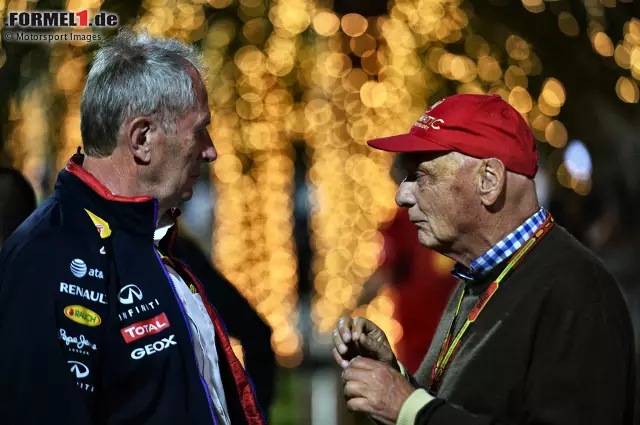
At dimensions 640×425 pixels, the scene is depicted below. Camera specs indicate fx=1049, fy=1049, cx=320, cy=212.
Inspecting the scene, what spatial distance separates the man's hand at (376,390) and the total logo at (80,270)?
0.79 meters

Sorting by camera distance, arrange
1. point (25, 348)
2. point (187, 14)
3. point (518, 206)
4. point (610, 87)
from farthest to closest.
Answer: point (610, 87)
point (187, 14)
point (518, 206)
point (25, 348)

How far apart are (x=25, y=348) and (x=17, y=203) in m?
2.16

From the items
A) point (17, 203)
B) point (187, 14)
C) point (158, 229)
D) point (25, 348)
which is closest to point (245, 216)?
point (187, 14)

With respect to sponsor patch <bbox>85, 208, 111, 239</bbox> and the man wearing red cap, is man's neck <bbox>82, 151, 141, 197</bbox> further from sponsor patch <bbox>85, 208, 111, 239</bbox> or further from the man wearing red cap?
the man wearing red cap

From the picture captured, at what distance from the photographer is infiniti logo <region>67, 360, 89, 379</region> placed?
265 cm

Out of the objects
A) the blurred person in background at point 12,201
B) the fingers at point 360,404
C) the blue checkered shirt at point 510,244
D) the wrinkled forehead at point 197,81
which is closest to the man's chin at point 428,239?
the blue checkered shirt at point 510,244

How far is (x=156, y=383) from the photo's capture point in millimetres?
2842

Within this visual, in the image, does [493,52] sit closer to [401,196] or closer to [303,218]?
[303,218]

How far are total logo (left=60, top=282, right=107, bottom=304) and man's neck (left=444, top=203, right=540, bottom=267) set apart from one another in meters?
1.09

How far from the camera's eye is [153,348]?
2855 millimetres

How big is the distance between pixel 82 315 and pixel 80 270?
122mm

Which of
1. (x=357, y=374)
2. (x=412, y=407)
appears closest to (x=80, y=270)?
(x=357, y=374)

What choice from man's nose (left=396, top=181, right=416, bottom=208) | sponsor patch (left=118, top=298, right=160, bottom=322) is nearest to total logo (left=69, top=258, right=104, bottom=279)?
sponsor patch (left=118, top=298, right=160, bottom=322)

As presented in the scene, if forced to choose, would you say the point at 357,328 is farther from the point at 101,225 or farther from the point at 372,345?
the point at 101,225
